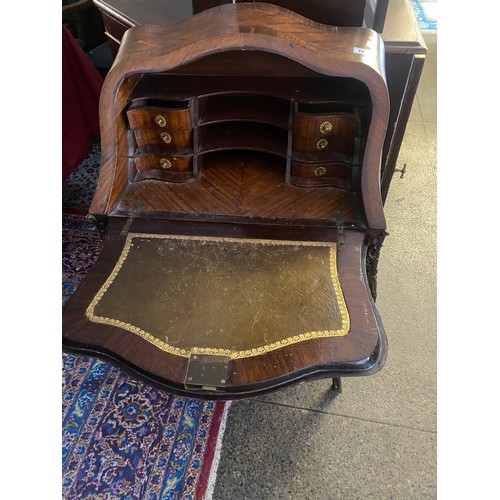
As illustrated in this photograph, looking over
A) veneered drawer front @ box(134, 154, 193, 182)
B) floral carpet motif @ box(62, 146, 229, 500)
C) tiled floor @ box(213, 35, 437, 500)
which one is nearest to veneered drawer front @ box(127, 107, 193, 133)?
veneered drawer front @ box(134, 154, 193, 182)

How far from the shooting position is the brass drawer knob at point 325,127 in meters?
1.21

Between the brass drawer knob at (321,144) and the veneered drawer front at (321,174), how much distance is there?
0.05 m

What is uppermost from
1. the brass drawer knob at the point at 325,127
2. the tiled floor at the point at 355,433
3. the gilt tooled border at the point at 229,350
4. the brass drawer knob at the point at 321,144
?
the brass drawer knob at the point at 325,127

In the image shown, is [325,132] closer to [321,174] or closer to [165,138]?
[321,174]

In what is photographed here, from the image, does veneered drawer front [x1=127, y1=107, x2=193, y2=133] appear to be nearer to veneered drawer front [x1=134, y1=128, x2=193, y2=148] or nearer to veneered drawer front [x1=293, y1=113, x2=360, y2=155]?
veneered drawer front [x1=134, y1=128, x2=193, y2=148]

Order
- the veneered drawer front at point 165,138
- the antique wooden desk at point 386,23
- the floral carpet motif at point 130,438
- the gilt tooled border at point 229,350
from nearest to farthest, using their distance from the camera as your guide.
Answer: the gilt tooled border at point 229,350, the antique wooden desk at point 386,23, the veneered drawer front at point 165,138, the floral carpet motif at point 130,438

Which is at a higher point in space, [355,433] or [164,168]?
[164,168]

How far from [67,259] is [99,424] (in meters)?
0.85

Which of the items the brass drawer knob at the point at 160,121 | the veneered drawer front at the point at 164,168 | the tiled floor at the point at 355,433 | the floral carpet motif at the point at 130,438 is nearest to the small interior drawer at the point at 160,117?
the brass drawer knob at the point at 160,121

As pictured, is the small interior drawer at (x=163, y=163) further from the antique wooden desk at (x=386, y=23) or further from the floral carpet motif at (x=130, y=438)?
the floral carpet motif at (x=130, y=438)

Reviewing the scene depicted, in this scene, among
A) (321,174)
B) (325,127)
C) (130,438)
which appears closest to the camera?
(325,127)

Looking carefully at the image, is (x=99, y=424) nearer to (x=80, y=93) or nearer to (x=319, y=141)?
(x=319, y=141)

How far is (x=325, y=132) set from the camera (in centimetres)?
123

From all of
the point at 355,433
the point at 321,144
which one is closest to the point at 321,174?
the point at 321,144
